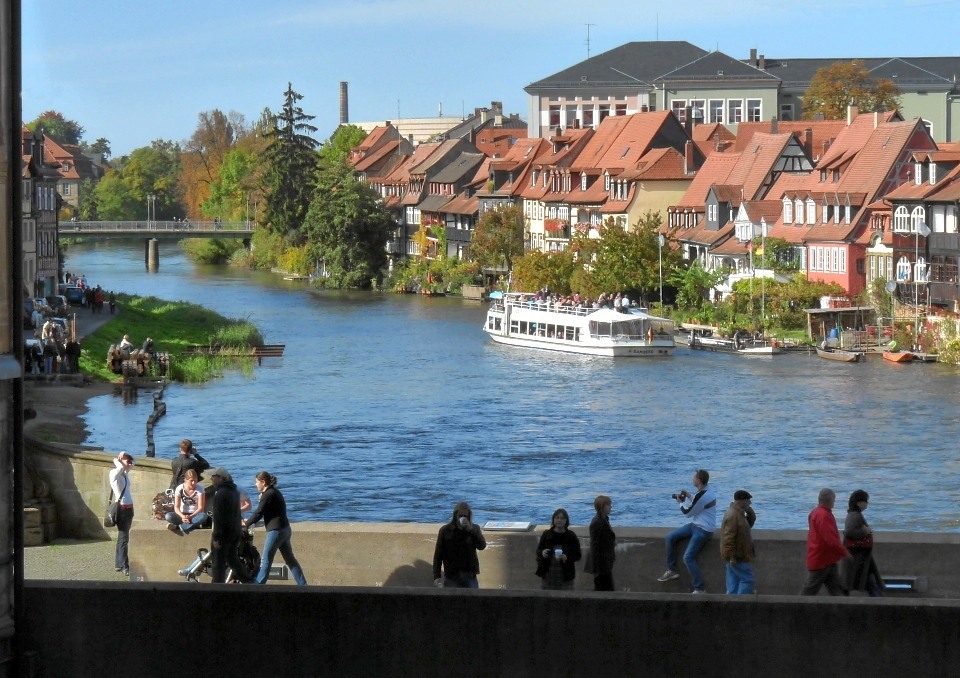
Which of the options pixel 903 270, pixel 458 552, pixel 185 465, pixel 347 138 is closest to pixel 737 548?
pixel 458 552

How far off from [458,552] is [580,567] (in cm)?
111

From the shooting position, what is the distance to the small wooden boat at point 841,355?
200 ft

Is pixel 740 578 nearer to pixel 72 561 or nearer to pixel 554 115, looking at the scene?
pixel 72 561

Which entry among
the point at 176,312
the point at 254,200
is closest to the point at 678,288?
the point at 176,312

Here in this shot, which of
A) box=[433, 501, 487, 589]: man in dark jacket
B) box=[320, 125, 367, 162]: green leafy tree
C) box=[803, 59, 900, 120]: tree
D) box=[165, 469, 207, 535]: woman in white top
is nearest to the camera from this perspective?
box=[433, 501, 487, 589]: man in dark jacket

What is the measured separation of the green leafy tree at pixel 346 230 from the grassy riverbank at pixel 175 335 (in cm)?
2951

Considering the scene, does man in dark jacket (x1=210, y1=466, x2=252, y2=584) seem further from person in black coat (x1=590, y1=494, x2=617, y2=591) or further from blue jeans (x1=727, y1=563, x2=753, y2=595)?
blue jeans (x1=727, y1=563, x2=753, y2=595)

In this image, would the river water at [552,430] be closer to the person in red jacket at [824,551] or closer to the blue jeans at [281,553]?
the blue jeans at [281,553]

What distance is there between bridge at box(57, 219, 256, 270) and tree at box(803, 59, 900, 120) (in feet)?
129

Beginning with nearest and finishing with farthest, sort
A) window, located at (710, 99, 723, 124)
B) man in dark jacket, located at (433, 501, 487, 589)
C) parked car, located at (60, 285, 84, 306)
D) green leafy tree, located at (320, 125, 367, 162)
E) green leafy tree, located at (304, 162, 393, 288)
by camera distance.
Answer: man in dark jacket, located at (433, 501, 487, 589)
parked car, located at (60, 285, 84, 306)
green leafy tree, located at (304, 162, 393, 288)
window, located at (710, 99, 723, 124)
green leafy tree, located at (320, 125, 367, 162)

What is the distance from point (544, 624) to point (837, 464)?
29.0 metres

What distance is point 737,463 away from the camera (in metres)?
39.3

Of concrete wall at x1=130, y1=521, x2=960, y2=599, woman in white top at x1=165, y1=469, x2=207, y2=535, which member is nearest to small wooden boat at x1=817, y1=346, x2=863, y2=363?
woman in white top at x1=165, y1=469, x2=207, y2=535

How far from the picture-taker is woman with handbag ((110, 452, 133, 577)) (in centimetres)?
1734
